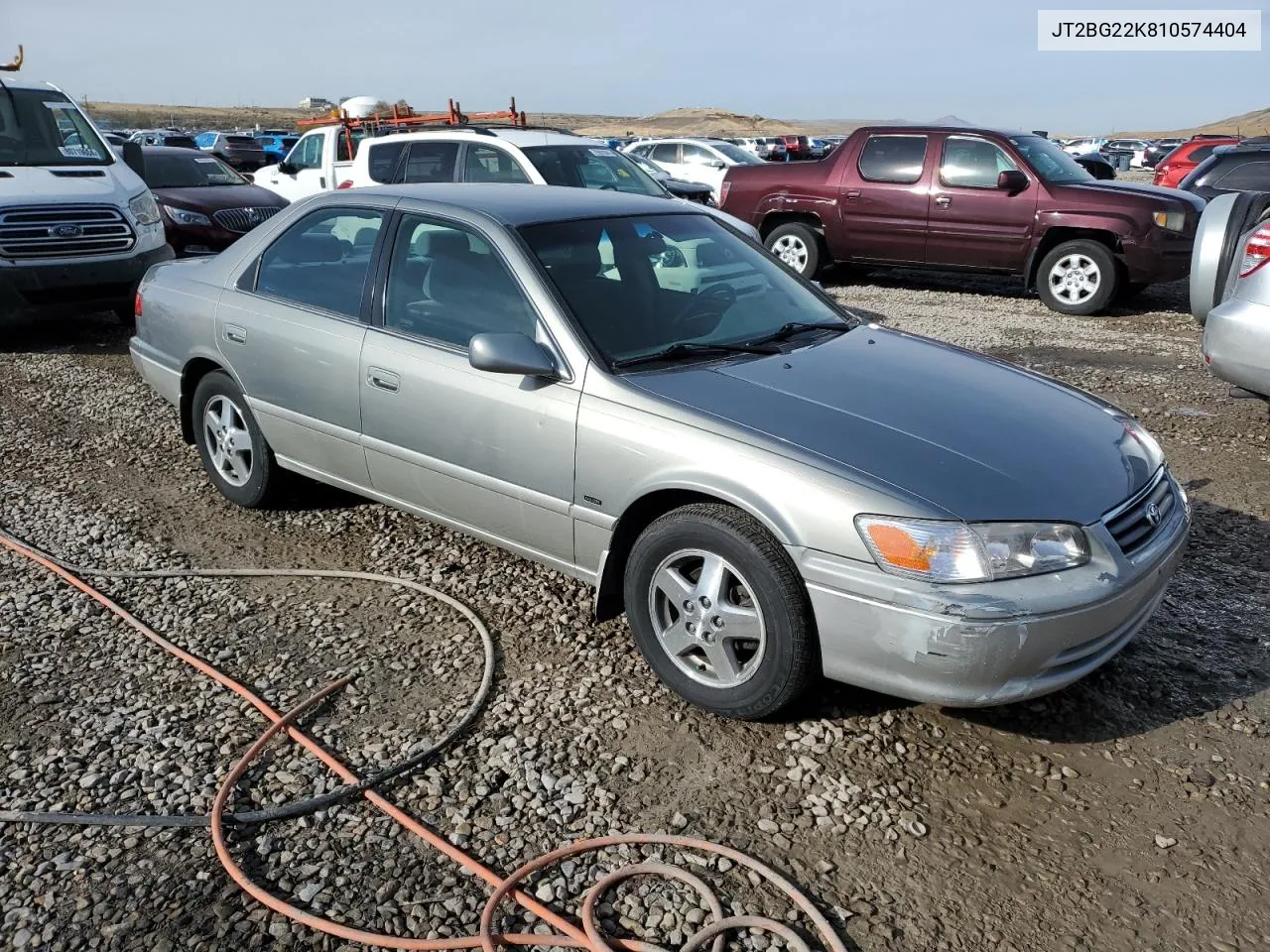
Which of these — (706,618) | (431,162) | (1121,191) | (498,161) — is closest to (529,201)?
(706,618)

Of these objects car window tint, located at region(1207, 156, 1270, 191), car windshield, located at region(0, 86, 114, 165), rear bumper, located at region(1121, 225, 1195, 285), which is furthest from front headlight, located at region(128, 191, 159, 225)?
car window tint, located at region(1207, 156, 1270, 191)

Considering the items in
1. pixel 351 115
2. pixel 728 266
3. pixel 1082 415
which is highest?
pixel 351 115

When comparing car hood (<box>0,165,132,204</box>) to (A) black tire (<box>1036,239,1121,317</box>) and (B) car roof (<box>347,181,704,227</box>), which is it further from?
(A) black tire (<box>1036,239,1121,317</box>)

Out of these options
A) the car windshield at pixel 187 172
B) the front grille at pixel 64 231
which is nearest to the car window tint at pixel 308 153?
the car windshield at pixel 187 172

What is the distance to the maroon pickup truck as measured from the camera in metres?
9.73

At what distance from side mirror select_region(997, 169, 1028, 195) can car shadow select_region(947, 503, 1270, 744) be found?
21.4 feet

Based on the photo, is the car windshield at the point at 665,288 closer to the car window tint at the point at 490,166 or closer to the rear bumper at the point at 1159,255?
the car window tint at the point at 490,166

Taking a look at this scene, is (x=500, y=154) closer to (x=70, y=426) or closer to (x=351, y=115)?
(x=70, y=426)

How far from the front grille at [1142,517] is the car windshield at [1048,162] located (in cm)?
763

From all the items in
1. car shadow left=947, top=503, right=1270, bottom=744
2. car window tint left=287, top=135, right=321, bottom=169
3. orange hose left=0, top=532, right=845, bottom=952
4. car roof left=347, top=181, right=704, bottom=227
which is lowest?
orange hose left=0, top=532, right=845, bottom=952

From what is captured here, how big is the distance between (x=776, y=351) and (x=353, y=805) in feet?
6.84

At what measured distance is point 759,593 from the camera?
304cm

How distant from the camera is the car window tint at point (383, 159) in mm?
10719

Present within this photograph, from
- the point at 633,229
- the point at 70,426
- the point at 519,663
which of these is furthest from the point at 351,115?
the point at 519,663
